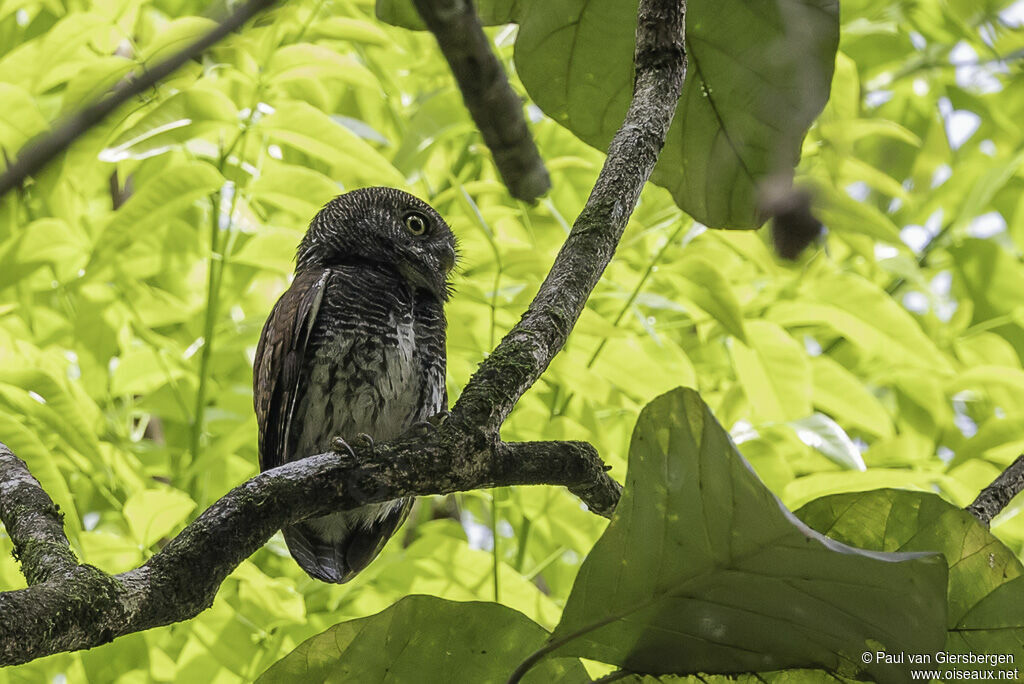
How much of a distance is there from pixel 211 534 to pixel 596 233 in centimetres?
39

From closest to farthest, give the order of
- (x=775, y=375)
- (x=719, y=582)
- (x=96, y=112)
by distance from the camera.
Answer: (x=96, y=112)
(x=719, y=582)
(x=775, y=375)

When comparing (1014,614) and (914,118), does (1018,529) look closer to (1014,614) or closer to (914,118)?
(1014,614)

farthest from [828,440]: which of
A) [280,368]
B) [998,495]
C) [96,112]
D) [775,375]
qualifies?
[96,112]

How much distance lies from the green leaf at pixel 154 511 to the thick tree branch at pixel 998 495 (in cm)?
96

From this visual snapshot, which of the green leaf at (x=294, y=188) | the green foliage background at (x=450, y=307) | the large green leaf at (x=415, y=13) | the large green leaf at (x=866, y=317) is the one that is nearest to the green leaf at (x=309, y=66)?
the green foliage background at (x=450, y=307)

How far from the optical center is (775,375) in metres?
1.60

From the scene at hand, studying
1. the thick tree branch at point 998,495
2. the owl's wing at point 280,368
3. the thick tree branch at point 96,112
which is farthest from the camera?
the owl's wing at point 280,368

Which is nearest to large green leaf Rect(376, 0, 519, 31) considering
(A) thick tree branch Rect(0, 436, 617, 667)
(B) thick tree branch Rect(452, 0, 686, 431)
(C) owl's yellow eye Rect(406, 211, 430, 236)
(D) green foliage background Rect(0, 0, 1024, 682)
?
(B) thick tree branch Rect(452, 0, 686, 431)

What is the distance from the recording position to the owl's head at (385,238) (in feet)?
6.43

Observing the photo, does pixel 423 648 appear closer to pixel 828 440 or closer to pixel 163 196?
pixel 828 440

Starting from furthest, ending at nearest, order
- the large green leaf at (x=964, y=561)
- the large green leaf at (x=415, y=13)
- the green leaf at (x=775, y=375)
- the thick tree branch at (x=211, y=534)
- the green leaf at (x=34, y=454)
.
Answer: the green leaf at (x=775, y=375) → the green leaf at (x=34, y=454) → the large green leaf at (x=415, y=13) → the large green leaf at (x=964, y=561) → the thick tree branch at (x=211, y=534)

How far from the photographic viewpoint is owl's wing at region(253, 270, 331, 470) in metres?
1.74

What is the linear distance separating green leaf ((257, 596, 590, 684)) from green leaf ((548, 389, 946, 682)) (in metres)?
0.10

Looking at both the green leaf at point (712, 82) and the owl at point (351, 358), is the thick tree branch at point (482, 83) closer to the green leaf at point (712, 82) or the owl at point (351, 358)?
the green leaf at point (712, 82)
